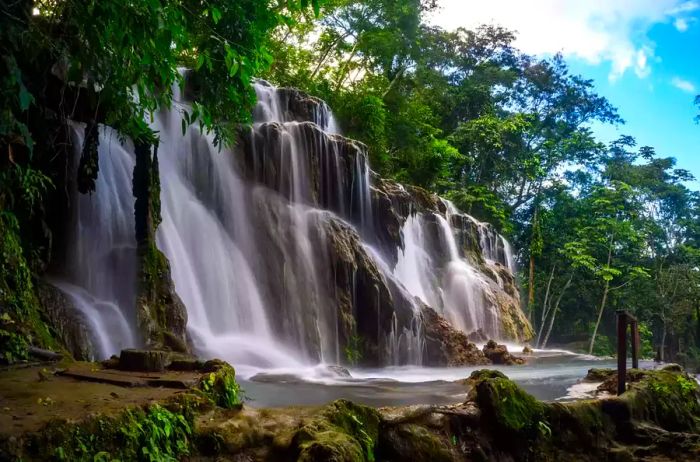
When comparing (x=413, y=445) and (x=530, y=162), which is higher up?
(x=530, y=162)

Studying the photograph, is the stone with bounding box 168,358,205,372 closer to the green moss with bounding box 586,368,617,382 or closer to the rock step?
the rock step

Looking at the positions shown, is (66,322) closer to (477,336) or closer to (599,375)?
(599,375)

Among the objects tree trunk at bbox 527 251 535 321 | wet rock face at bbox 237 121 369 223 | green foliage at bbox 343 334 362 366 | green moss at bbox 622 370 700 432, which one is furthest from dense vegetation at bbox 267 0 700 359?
green moss at bbox 622 370 700 432

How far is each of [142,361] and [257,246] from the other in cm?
939

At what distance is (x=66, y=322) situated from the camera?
881cm

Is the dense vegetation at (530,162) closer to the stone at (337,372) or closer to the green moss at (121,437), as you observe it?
the stone at (337,372)

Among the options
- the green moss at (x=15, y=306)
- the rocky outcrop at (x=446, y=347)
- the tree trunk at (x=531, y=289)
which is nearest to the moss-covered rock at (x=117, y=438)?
the green moss at (x=15, y=306)

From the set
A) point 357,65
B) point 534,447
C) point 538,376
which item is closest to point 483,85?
point 357,65

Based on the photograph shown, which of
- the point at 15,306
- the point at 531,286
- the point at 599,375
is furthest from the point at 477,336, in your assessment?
the point at 15,306

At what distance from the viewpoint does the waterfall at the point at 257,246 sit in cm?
1106

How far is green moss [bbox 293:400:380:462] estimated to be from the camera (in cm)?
448

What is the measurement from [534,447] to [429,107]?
31.3m

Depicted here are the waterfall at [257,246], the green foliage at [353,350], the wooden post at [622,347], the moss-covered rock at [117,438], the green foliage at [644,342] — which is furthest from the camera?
the green foliage at [644,342]

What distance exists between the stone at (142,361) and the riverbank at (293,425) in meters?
0.24
